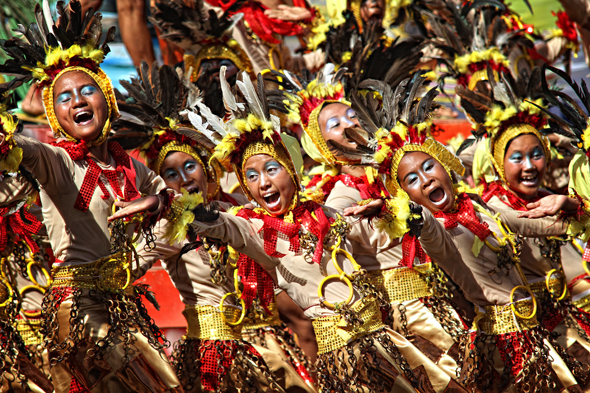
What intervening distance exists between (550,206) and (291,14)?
153 inches

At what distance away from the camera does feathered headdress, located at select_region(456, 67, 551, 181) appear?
4.37m

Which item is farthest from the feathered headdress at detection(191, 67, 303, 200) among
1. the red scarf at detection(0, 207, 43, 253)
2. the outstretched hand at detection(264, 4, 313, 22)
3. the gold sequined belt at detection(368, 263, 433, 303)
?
the outstretched hand at detection(264, 4, 313, 22)

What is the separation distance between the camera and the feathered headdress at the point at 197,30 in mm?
5762

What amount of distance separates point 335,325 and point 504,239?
1.08 meters

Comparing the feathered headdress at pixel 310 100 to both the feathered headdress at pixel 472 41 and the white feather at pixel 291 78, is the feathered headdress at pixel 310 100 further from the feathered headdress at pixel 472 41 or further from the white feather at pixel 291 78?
the feathered headdress at pixel 472 41

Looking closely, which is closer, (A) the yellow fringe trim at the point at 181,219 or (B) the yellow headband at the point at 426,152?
(A) the yellow fringe trim at the point at 181,219

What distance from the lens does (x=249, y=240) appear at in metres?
3.58

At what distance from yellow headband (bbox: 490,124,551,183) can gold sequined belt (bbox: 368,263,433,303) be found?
30.3 inches

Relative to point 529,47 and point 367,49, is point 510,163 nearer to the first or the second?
point 367,49

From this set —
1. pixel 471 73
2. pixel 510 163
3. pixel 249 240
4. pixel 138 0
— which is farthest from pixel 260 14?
pixel 249 240

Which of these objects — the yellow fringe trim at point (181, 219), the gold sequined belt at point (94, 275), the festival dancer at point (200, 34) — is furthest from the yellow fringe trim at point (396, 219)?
the festival dancer at point (200, 34)

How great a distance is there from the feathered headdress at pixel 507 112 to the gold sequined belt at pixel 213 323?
1.93 m

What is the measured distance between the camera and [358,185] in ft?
14.9

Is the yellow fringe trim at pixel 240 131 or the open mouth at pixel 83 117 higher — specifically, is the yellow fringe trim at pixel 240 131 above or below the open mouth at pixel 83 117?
below
